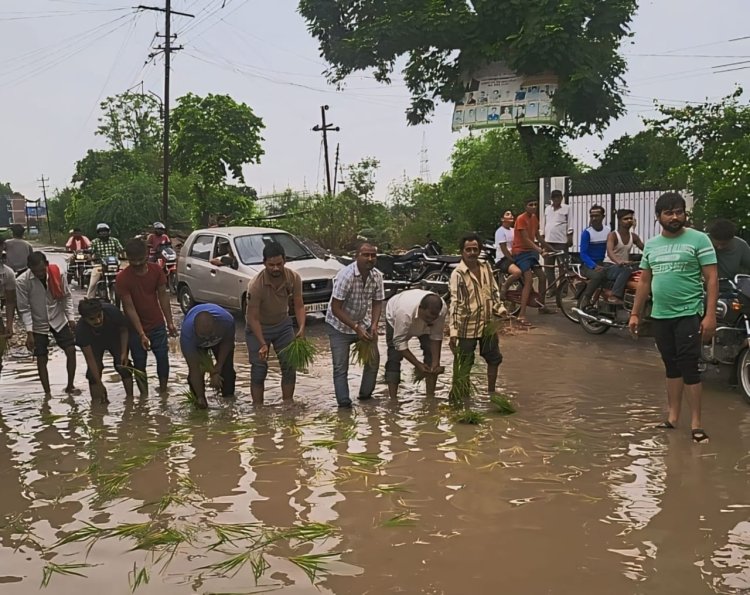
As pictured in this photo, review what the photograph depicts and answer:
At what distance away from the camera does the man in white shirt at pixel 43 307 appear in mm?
8492

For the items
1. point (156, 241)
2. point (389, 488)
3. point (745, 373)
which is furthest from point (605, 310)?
point (156, 241)

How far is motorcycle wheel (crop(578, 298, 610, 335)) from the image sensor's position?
11.0 m

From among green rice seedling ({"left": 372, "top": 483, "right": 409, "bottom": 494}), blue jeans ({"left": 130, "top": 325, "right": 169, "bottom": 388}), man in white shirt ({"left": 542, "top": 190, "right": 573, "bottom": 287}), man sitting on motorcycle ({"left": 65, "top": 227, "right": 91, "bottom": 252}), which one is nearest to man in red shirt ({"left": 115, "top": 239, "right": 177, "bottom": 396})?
blue jeans ({"left": 130, "top": 325, "right": 169, "bottom": 388})

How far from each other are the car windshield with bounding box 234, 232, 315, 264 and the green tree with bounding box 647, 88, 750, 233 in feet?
21.1

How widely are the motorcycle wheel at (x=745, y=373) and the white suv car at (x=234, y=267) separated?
23.2 feet

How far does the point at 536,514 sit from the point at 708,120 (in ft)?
46.5

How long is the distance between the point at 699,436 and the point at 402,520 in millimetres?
2626

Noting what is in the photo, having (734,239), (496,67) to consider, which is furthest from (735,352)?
(496,67)

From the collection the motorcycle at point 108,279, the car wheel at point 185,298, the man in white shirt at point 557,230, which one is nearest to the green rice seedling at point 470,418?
the man in white shirt at point 557,230

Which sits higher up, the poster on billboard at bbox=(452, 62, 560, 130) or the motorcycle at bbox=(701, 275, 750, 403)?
the poster on billboard at bbox=(452, 62, 560, 130)

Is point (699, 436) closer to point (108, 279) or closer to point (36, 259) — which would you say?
point (36, 259)

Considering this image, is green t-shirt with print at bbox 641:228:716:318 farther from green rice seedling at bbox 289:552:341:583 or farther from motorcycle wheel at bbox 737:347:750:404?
green rice seedling at bbox 289:552:341:583

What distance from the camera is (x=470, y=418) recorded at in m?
6.82

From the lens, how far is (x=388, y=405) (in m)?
7.66
